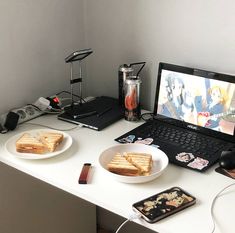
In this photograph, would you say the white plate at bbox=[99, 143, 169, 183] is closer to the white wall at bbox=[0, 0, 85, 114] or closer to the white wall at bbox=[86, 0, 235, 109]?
the white wall at bbox=[86, 0, 235, 109]

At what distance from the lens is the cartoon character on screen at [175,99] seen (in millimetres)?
1348

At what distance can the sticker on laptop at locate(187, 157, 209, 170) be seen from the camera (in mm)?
1118

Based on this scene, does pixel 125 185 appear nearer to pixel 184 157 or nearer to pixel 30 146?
pixel 184 157

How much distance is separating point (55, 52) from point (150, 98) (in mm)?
460

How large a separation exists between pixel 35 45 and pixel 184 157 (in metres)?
0.77

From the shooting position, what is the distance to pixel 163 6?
1.42 m

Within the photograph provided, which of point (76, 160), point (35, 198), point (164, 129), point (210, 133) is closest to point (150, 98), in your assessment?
point (164, 129)

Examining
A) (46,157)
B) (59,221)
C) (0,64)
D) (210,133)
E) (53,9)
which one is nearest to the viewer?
(46,157)

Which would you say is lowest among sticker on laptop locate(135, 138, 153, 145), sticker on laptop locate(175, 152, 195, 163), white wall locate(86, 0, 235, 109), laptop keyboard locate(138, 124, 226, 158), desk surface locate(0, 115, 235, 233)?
desk surface locate(0, 115, 235, 233)

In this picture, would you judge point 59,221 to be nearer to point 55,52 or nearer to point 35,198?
point 35,198

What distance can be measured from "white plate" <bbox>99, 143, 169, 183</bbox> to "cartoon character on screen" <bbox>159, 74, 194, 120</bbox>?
235 millimetres

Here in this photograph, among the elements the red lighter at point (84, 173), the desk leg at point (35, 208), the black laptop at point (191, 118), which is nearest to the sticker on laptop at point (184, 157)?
the black laptop at point (191, 118)

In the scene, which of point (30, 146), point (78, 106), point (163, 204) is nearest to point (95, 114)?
point (78, 106)

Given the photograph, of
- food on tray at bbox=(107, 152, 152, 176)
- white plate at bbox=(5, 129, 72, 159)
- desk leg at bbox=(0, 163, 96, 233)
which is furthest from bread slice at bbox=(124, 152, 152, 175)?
desk leg at bbox=(0, 163, 96, 233)
